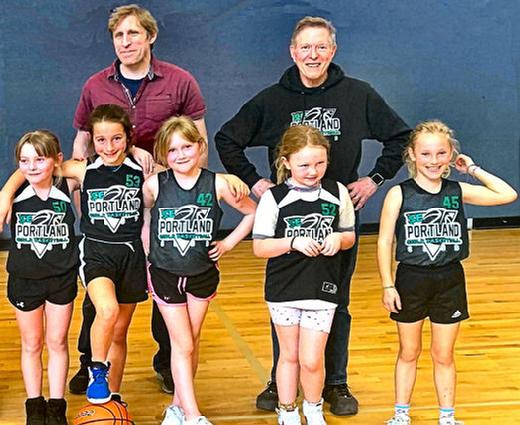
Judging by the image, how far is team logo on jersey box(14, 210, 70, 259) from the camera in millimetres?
3641

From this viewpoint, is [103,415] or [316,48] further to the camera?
[316,48]

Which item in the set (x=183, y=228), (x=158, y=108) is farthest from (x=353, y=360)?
(x=158, y=108)

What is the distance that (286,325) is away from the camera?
11.8ft

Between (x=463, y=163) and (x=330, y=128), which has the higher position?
(x=330, y=128)

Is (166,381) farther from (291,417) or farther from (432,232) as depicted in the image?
(432,232)

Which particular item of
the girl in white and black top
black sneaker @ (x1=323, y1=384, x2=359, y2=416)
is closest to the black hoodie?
the girl in white and black top

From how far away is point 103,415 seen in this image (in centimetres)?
349

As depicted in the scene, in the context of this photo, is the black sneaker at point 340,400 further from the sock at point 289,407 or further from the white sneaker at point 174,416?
the white sneaker at point 174,416

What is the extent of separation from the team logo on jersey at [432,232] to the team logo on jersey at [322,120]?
1.92 feet

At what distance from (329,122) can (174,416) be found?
138 cm

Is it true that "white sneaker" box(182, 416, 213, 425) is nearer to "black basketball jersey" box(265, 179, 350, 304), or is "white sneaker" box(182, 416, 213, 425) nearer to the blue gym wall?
"black basketball jersey" box(265, 179, 350, 304)

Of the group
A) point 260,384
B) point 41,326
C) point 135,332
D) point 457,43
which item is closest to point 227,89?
point 457,43

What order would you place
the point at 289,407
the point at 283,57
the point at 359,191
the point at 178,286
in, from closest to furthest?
1. the point at 178,286
2. the point at 289,407
3. the point at 359,191
4. the point at 283,57

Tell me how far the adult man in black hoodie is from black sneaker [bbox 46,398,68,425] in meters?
0.87
